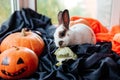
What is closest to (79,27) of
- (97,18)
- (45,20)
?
(45,20)

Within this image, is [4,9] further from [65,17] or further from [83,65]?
[83,65]

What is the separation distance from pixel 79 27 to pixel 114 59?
0.27 m

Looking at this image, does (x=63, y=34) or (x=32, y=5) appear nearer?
(x=63, y=34)

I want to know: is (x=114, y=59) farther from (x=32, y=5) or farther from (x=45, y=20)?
(x=32, y=5)

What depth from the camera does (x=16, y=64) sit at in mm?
869

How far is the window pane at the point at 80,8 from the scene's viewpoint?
1537mm

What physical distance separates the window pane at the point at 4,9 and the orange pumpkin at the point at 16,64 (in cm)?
60

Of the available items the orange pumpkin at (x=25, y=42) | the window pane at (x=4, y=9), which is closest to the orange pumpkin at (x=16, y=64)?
the orange pumpkin at (x=25, y=42)

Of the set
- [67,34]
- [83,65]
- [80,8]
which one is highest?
[80,8]

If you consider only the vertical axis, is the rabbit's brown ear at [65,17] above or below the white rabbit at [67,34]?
above

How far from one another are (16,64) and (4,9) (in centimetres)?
68

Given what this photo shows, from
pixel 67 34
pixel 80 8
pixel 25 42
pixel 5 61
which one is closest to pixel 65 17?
pixel 67 34

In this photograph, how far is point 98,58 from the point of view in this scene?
866mm

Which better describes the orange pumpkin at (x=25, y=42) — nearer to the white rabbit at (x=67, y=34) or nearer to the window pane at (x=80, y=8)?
the white rabbit at (x=67, y=34)
